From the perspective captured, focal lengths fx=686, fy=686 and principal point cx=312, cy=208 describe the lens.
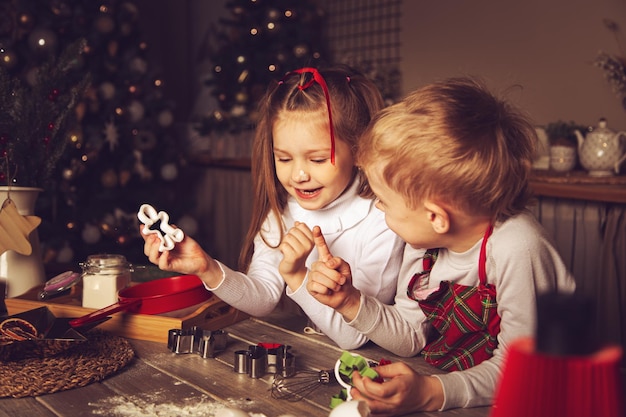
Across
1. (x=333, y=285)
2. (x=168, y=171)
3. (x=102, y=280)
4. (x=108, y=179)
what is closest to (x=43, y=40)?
(x=108, y=179)

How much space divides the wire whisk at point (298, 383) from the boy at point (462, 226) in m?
0.14

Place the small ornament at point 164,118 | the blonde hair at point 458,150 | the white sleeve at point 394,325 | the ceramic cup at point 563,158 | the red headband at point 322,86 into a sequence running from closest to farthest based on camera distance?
the blonde hair at point 458,150, the white sleeve at point 394,325, the red headband at point 322,86, the ceramic cup at point 563,158, the small ornament at point 164,118

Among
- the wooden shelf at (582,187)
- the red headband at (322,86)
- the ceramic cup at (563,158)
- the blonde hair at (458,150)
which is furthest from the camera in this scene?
the ceramic cup at (563,158)

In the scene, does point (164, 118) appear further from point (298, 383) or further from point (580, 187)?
point (298, 383)

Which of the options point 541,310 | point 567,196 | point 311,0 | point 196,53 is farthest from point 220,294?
point 196,53

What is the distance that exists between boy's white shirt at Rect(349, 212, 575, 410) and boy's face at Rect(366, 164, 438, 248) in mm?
88

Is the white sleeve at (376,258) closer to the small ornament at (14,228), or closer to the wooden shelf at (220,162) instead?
the small ornament at (14,228)

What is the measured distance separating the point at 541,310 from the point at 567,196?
2.24 metres

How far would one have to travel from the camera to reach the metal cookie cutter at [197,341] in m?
1.14

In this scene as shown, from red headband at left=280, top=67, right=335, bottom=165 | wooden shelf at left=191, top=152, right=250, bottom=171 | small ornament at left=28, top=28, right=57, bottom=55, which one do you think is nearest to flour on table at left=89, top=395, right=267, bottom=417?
red headband at left=280, top=67, right=335, bottom=165

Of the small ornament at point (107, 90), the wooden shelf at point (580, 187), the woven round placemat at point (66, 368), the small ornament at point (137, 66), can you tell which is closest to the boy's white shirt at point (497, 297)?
the woven round placemat at point (66, 368)

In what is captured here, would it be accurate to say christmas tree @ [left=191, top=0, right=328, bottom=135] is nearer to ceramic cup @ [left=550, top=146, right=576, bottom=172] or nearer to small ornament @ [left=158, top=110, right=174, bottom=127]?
small ornament @ [left=158, top=110, right=174, bottom=127]

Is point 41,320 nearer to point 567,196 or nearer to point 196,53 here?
point 567,196

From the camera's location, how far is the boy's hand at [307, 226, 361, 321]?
1.11 meters
